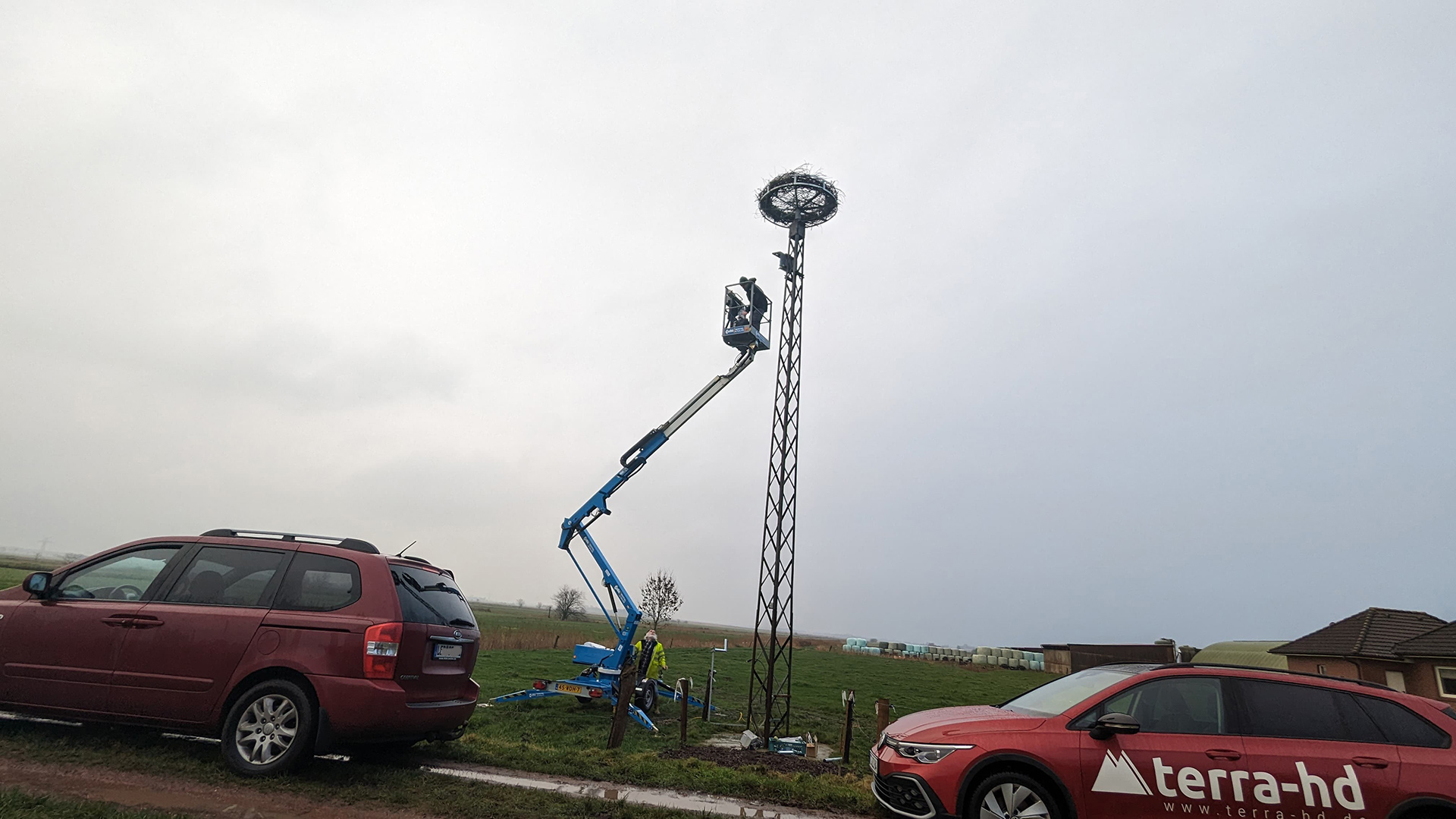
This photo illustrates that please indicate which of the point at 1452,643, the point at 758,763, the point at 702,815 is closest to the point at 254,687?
the point at 702,815

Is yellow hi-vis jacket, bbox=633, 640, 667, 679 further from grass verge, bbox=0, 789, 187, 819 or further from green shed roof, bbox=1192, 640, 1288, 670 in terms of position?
→ green shed roof, bbox=1192, 640, 1288, 670

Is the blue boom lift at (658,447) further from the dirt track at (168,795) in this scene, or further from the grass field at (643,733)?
the dirt track at (168,795)

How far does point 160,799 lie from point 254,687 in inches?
35.9

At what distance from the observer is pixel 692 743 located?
1005 centimetres

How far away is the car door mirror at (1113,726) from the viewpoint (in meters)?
5.04

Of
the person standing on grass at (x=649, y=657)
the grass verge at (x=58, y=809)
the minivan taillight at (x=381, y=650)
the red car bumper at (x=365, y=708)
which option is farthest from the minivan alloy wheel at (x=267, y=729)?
the person standing on grass at (x=649, y=657)

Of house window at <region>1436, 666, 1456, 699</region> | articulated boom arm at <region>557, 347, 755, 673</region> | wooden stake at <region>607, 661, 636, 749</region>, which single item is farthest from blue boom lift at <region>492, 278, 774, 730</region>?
house window at <region>1436, 666, 1456, 699</region>

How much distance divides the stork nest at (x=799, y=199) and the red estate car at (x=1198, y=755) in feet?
36.5

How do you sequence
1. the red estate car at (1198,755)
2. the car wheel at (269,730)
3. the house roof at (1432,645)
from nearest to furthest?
the red estate car at (1198,755) < the car wheel at (269,730) < the house roof at (1432,645)

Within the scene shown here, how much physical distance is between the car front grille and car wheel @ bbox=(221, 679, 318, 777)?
4.59 m

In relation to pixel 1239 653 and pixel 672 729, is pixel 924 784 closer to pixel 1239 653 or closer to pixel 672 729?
pixel 672 729

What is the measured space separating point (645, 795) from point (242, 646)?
3.60m

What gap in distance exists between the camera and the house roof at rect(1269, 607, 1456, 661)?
60.6 ft

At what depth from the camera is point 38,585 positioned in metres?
5.96
